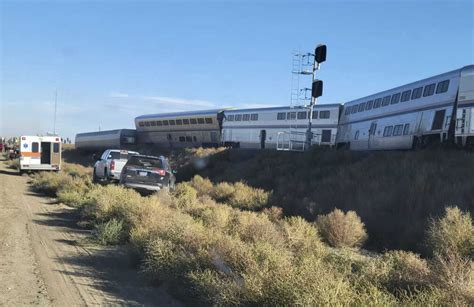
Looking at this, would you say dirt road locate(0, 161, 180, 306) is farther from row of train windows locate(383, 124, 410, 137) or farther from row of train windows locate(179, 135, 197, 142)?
row of train windows locate(179, 135, 197, 142)

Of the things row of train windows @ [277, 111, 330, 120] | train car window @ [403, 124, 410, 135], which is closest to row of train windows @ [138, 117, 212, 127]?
row of train windows @ [277, 111, 330, 120]

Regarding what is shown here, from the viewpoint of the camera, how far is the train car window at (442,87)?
24.9 metres

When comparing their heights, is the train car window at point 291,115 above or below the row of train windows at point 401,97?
below

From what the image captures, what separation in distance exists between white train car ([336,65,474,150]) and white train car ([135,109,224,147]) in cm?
1782

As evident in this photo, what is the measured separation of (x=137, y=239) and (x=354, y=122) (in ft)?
92.8

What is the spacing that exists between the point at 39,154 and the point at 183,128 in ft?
71.7

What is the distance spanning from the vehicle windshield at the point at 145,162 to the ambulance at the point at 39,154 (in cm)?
1772

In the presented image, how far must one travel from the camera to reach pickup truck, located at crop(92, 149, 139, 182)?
24.5 meters

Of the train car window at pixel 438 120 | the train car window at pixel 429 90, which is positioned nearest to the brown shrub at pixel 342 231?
the train car window at pixel 438 120

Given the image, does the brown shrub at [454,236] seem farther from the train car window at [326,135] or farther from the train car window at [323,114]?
the train car window at [323,114]

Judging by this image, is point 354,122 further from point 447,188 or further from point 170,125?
point 170,125

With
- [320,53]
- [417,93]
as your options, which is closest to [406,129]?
[417,93]

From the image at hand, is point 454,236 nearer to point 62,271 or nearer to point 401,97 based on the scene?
point 62,271

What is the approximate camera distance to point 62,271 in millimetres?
8453
